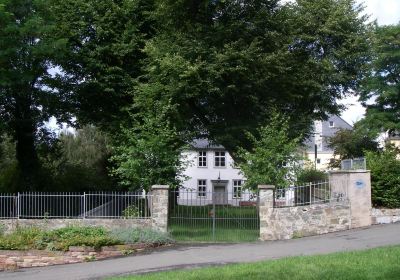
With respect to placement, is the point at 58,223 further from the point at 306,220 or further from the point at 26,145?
the point at 26,145

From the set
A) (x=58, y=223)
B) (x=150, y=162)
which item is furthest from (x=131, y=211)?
(x=58, y=223)

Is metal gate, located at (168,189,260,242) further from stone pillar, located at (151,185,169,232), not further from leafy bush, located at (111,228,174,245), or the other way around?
leafy bush, located at (111,228,174,245)

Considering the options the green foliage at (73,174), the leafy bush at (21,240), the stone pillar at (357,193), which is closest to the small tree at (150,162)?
the leafy bush at (21,240)

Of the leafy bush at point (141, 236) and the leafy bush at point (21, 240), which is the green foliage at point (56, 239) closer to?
the leafy bush at point (21, 240)

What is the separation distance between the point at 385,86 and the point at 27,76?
23.1 meters

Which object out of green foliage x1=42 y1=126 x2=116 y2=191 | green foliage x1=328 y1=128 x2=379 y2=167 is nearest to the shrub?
green foliage x1=42 y1=126 x2=116 y2=191

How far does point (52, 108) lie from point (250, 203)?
1377 centimetres

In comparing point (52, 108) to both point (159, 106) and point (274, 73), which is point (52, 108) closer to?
point (159, 106)

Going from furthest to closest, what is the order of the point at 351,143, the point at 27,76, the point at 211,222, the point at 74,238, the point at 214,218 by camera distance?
the point at 351,143
the point at 27,76
the point at 211,222
the point at 214,218
the point at 74,238

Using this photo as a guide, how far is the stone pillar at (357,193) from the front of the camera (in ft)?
62.7

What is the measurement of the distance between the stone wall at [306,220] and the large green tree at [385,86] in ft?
56.5

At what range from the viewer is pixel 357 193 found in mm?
19234

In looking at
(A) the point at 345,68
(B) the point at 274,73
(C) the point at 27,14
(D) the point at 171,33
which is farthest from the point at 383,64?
(C) the point at 27,14

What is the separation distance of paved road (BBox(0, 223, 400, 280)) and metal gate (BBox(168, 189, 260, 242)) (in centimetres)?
135
